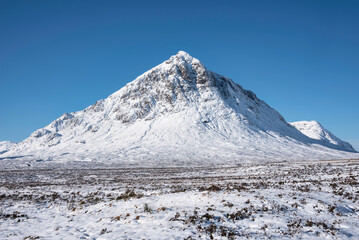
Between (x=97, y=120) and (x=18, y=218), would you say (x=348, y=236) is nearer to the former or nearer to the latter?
(x=18, y=218)

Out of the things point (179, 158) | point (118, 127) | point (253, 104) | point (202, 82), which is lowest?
point (179, 158)

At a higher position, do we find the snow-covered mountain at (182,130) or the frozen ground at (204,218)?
the snow-covered mountain at (182,130)

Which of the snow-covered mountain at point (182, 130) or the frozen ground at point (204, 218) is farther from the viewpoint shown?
the snow-covered mountain at point (182, 130)

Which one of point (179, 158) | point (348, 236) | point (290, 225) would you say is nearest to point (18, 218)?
point (290, 225)

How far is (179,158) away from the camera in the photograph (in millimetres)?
109750

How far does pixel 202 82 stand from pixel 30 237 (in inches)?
7105

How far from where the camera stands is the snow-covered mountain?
4948 inches

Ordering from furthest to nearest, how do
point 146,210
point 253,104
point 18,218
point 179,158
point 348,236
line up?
point 253,104 → point 179,158 → point 18,218 → point 146,210 → point 348,236

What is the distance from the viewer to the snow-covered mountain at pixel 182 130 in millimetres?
125688

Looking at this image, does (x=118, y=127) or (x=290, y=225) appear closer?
(x=290, y=225)

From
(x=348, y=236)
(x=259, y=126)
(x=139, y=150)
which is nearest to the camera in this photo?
(x=348, y=236)

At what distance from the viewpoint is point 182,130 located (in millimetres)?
153375

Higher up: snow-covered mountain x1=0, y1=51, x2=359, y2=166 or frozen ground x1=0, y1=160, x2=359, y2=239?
snow-covered mountain x1=0, y1=51, x2=359, y2=166

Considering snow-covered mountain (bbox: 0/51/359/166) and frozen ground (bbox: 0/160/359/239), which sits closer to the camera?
frozen ground (bbox: 0/160/359/239)
